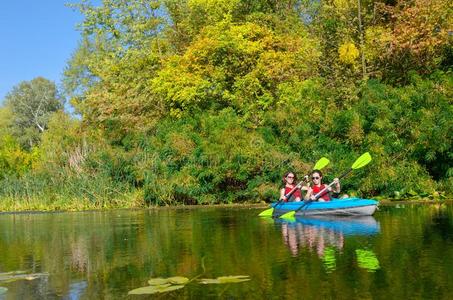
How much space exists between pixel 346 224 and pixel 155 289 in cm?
748

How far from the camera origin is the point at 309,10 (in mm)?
32156

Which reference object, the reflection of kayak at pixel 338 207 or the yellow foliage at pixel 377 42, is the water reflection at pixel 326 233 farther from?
the yellow foliage at pixel 377 42

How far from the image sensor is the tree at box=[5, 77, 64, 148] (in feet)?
212

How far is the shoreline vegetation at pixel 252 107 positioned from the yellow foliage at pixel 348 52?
6cm

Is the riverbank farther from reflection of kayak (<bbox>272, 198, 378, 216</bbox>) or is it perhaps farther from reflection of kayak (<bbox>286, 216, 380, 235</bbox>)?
reflection of kayak (<bbox>286, 216, 380, 235</bbox>)

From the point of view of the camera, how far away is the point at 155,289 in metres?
7.73

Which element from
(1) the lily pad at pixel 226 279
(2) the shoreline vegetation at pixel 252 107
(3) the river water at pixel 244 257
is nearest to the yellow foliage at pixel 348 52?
(2) the shoreline vegetation at pixel 252 107

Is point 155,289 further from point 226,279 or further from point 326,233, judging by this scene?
point 326,233

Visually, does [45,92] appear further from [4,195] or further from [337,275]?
[337,275]

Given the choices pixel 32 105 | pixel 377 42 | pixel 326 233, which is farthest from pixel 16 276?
pixel 32 105

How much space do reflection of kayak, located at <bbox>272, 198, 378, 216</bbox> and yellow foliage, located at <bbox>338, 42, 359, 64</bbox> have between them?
11090 mm

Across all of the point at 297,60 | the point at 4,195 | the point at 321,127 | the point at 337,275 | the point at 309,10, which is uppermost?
the point at 309,10

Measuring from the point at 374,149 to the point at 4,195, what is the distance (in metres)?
15.1

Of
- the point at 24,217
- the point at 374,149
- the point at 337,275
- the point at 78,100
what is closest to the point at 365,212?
the point at 374,149
